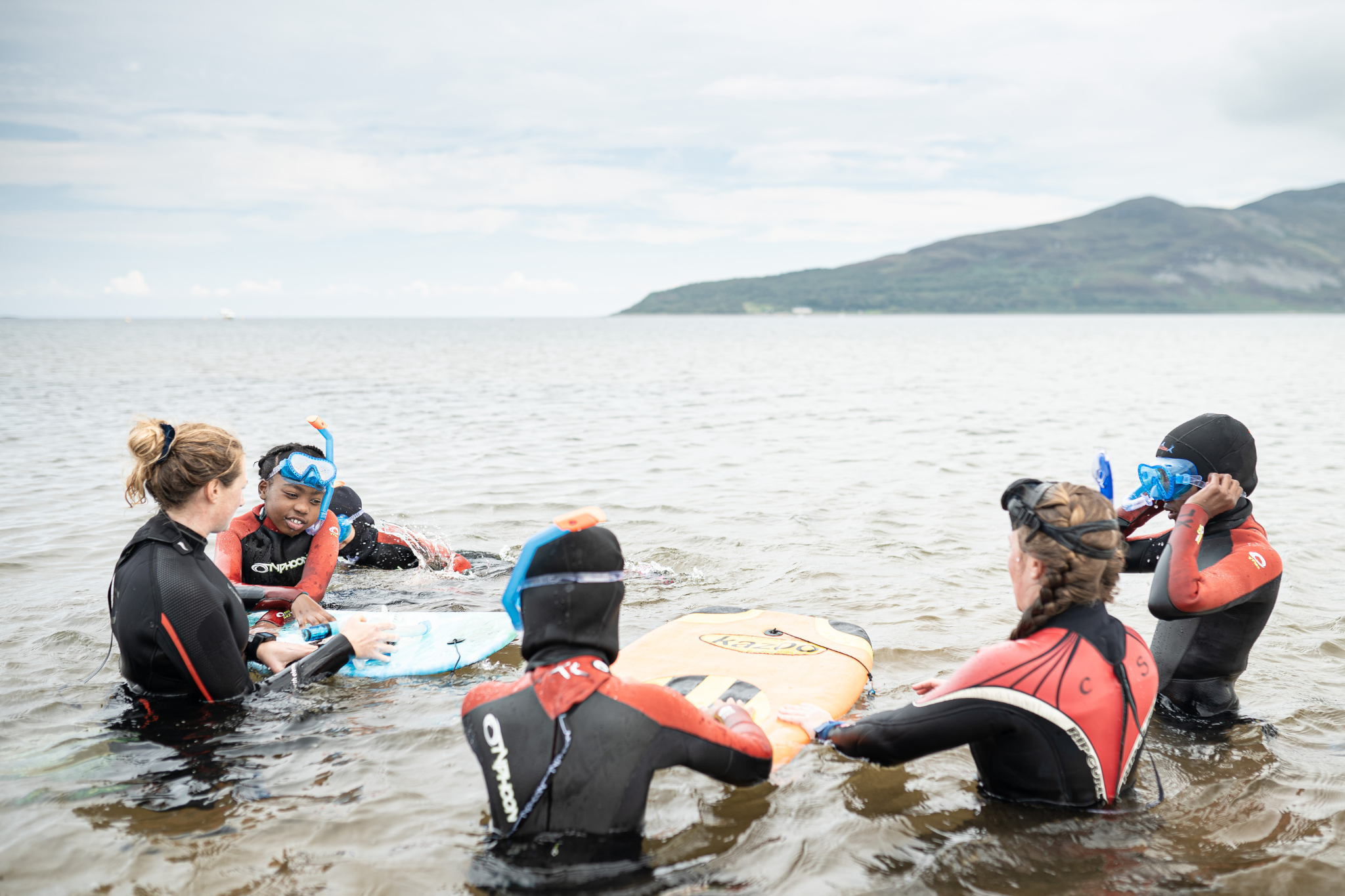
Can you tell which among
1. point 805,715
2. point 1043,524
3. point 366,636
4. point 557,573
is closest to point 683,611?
point 366,636

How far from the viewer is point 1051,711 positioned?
3.30m

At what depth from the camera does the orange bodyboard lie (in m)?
4.95

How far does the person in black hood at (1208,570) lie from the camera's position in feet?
13.8

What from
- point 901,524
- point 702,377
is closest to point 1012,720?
point 901,524

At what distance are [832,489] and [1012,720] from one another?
30.8ft

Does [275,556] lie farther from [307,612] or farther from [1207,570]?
[1207,570]

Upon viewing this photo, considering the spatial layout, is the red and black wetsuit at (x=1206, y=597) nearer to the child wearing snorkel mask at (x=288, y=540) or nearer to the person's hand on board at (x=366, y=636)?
the person's hand on board at (x=366, y=636)

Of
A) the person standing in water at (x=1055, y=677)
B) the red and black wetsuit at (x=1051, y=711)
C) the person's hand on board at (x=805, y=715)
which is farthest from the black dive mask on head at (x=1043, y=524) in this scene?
the person's hand on board at (x=805, y=715)

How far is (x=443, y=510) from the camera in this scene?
38.0ft

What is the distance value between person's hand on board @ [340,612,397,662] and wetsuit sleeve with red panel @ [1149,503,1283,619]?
438 cm

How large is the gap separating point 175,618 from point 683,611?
162 inches

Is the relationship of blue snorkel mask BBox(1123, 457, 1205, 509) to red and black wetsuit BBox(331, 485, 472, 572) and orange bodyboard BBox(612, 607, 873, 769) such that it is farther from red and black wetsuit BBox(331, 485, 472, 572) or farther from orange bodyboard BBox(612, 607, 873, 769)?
red and black wetsuit BBox(331, 485, 472, 572)

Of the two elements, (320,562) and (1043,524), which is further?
(320,562)

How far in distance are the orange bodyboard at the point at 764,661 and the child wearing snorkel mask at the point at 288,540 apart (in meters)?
2.52
